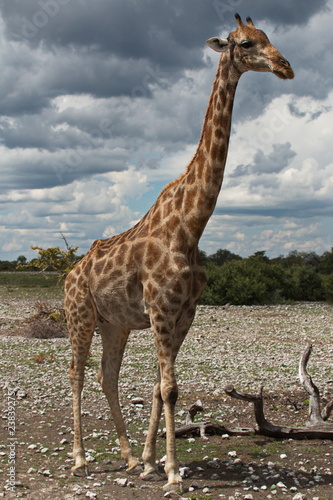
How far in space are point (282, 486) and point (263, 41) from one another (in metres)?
5.35

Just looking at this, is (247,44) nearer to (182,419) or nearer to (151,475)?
(151,475)

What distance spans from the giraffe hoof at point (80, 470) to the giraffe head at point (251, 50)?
549cm

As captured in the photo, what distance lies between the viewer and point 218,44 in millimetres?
6270

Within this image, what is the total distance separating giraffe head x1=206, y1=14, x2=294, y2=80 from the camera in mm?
5852

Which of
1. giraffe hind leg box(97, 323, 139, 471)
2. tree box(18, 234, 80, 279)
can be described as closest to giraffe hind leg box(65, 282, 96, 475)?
giraffe hind leg box(97, 323, 139, 471)

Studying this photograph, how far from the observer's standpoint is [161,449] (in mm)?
7801

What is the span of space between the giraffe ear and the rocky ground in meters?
5.28

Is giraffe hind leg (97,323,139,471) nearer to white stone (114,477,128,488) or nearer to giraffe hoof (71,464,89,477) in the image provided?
giraffe hoof (71,464,89,477)

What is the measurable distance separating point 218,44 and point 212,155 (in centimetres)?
132

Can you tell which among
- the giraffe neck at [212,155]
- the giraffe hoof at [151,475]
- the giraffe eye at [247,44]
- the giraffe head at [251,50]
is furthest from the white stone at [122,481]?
the giraffe eye at [247,44]

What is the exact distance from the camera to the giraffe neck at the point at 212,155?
6.31 metres

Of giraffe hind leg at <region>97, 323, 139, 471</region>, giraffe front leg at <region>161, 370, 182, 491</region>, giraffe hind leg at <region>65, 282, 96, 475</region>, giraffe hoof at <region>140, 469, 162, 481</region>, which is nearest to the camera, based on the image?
giraffe front leg at <region>161, 370, 182, 491</region>

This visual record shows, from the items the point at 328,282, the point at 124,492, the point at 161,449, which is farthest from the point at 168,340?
the point at 328,282

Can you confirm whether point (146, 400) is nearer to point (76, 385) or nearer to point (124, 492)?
point (76, 385)
